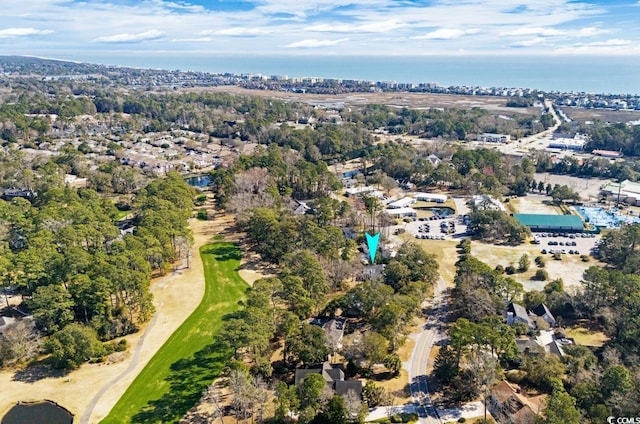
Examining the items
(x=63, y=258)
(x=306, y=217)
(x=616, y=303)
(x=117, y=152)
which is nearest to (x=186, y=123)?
(x=117, y=152)

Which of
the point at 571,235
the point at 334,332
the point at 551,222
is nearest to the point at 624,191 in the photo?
the point at 551,222

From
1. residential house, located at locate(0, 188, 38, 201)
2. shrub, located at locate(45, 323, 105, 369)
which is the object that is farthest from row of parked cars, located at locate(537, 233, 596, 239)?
residential house, located at locate(0, 188, 38, 201)

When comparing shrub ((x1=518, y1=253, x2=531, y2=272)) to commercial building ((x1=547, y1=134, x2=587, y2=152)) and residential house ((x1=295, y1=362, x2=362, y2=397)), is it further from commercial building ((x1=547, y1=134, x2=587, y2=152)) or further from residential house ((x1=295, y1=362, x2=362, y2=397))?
commercial building ((x1=547, y1=134, x2=587, y2=152))

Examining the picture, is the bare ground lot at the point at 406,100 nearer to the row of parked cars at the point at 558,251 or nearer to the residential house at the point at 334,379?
the row of parked cars at the point at 558,251

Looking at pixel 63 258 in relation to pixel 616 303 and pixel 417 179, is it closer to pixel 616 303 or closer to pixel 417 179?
pixel 616 303

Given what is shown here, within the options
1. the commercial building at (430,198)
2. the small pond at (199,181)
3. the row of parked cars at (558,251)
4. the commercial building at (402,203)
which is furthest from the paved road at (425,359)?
the small pond at (199,181)

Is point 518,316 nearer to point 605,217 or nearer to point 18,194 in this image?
point 605,217
